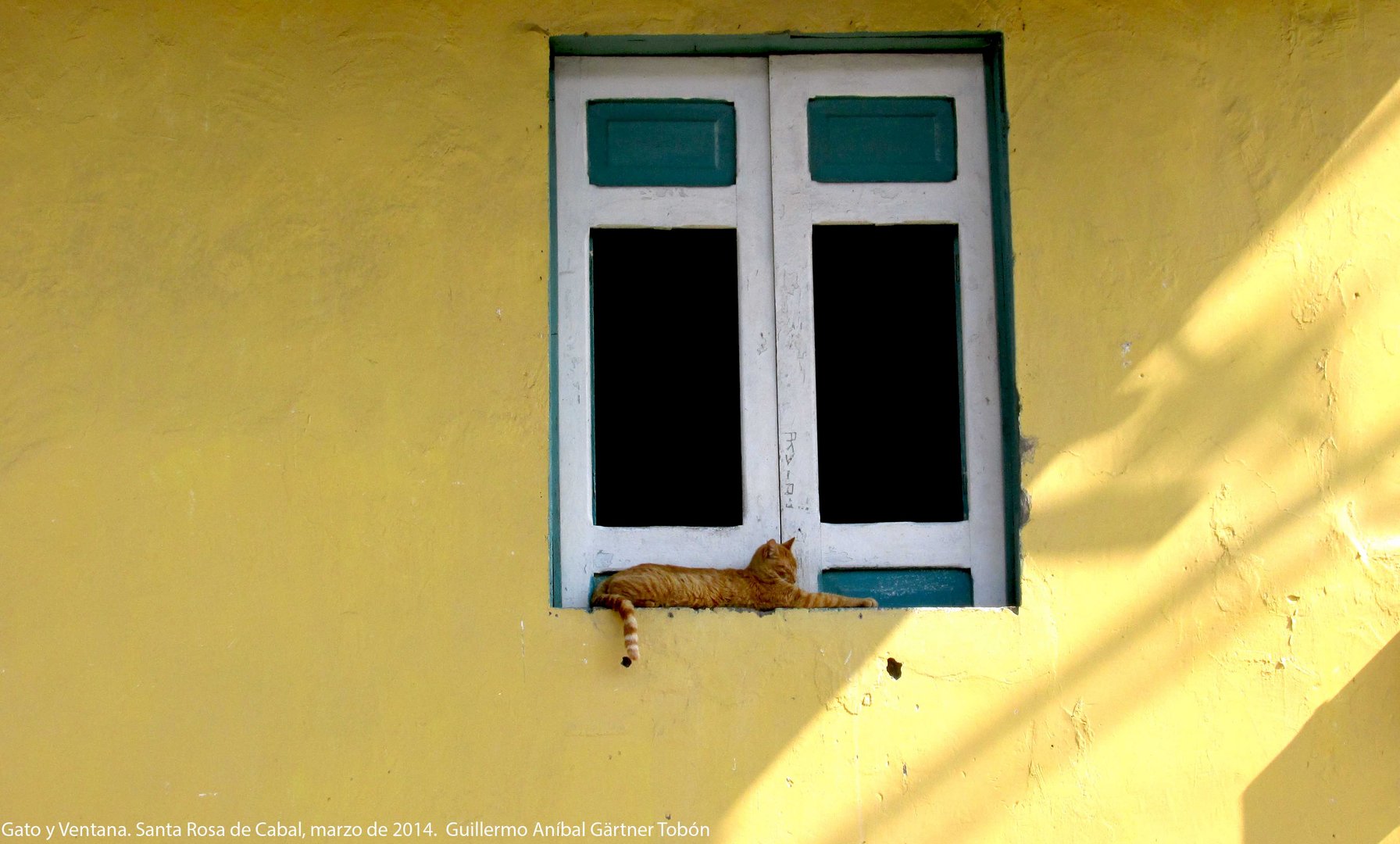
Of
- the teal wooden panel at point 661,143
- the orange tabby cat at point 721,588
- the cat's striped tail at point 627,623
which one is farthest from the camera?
the teal wooden panel at point 661,143

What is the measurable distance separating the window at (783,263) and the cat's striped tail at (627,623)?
21 centimetres

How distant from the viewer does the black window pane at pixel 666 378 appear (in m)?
3.81

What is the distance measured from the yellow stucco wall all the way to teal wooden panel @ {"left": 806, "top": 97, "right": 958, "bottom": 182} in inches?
8.3

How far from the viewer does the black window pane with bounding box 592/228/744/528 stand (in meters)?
3.81

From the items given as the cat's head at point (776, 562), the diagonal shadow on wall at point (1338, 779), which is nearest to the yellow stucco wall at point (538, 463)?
the diagonal shadow on wall at point (1338, 779)

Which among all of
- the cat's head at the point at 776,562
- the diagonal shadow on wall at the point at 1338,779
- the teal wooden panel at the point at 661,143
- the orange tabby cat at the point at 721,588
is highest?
the teal wooden panel at the point at 661,143

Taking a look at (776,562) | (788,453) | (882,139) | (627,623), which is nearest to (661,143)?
(882,139)

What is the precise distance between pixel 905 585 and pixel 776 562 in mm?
405

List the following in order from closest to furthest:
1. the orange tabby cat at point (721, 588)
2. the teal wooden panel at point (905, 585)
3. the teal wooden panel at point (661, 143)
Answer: the orange tabby cat at point (721, 588) < the teal wooden panel at point (905, 585) < the teal wooden panel at point (661, 143)

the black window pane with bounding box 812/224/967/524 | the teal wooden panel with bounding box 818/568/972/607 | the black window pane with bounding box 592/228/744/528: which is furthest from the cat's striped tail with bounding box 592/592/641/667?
the black window pane with bounding box 812/224/967/524

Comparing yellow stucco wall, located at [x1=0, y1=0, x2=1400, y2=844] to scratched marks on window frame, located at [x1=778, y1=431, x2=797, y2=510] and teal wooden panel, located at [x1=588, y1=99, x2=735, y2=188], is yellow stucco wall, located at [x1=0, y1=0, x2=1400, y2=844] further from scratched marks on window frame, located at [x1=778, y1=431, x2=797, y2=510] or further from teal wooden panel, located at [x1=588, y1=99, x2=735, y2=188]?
scratched marks on window frame, located at [x1=778, y1=431, x2=797, y2=510]

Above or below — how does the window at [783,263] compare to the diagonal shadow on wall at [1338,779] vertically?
above

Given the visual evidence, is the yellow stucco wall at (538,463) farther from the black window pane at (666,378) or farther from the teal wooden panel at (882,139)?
the black window pane at (666,378)

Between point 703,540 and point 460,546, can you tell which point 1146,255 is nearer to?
point 703,540
